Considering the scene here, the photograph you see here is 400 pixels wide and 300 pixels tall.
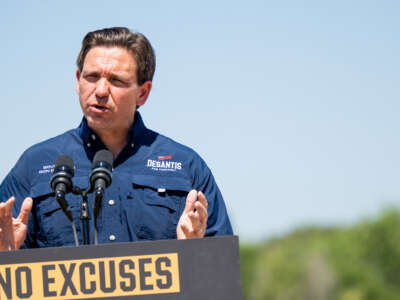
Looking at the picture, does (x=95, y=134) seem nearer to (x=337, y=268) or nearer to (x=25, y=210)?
(x=25, y=210)

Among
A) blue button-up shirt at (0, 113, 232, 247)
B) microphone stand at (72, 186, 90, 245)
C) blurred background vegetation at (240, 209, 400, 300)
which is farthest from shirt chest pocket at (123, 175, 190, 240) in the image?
blurred background vegetation at (240, 209, 400, 300)

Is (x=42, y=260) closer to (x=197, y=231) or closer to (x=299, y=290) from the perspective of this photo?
(x=197, y=231)

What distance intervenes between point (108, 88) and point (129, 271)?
1526 millimetres

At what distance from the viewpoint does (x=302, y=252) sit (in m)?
73.4

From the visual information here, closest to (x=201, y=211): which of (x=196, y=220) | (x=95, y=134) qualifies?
(x=196, y=220)

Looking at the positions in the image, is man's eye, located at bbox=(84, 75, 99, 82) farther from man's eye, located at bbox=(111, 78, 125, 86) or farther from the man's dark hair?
the man's dark hair

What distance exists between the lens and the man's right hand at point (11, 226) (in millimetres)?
4262

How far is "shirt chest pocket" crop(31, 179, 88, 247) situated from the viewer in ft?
16.1

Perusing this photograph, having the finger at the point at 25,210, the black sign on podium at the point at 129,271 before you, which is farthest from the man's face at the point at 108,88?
the black sign on podium at the point at 129,271

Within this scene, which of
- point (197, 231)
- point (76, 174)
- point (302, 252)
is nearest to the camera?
point (197, 231)

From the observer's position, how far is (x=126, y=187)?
16.7 ft

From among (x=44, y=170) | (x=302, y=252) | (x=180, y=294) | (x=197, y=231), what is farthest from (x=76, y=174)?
(x=302, y=252)

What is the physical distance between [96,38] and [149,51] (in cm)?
42

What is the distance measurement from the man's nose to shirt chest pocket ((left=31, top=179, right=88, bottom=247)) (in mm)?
599
